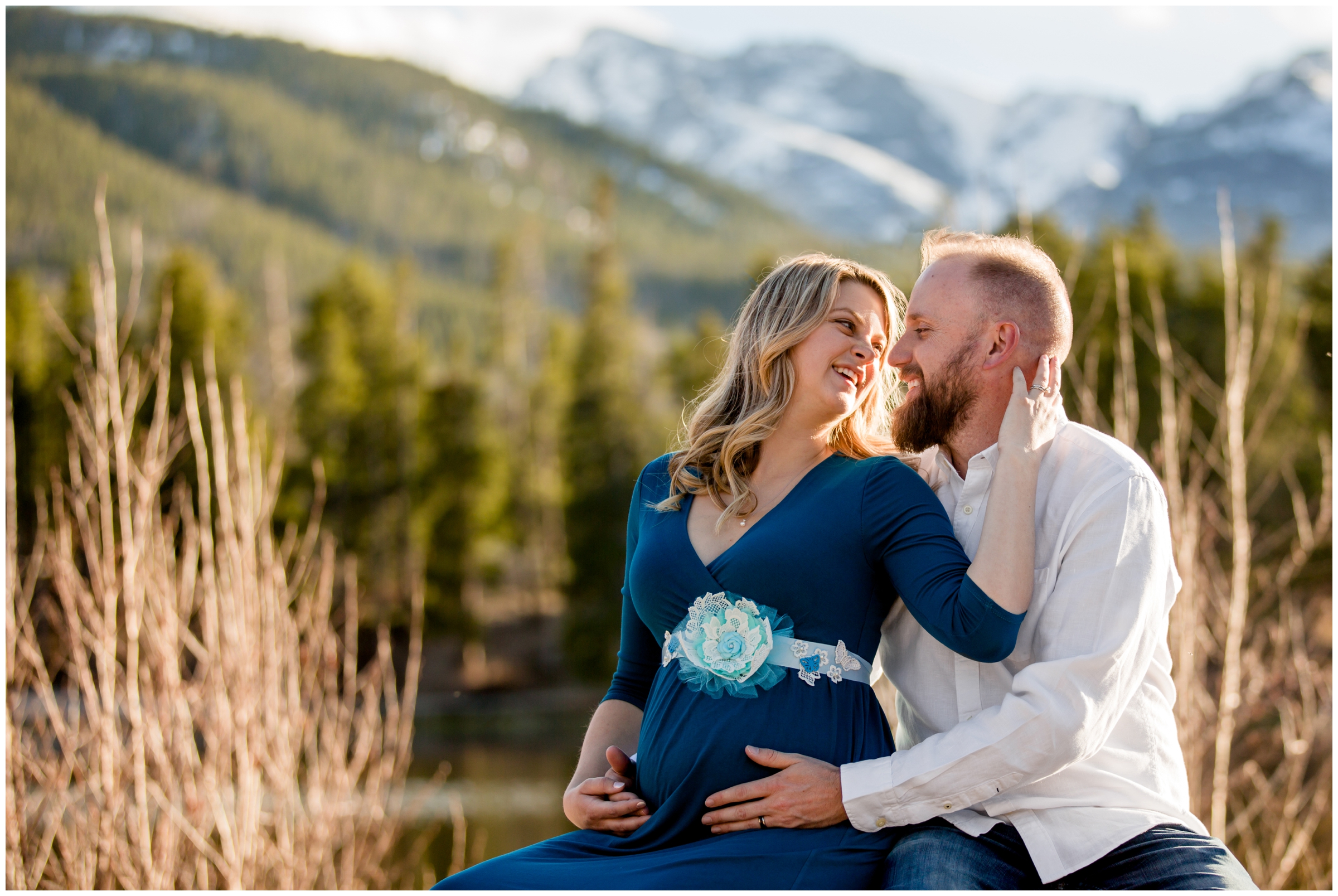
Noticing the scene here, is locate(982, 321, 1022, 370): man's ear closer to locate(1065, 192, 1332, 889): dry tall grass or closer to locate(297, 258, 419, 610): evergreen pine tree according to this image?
locate(1065, 192, 1332, 889): dry tall grass

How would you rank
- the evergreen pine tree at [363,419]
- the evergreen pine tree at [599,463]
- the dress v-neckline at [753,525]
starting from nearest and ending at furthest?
the dress v-neckline at [753,525] → the evergreen pine tree at [599,463] → the evergreen pine tree at [363,419]

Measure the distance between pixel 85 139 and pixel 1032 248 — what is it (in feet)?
319

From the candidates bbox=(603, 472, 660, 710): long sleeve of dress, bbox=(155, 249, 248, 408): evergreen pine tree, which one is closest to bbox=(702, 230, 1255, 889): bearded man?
bbox=(603, 472, 660, 710): long sleeve of dress

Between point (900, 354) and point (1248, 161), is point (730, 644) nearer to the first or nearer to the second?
point (900, 354)

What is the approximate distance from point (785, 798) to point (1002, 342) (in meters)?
1.02

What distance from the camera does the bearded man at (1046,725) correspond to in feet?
6.59

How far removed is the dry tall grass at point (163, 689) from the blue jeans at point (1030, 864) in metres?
1.82

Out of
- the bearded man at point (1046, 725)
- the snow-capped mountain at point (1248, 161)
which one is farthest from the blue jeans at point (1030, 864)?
the snow-capped mountain at point (1248, 161)

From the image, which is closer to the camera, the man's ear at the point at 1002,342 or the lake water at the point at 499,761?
the man's ear at the point at 1002,342

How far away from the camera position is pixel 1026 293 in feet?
7.62

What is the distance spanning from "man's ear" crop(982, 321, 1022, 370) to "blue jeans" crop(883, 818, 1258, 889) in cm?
92

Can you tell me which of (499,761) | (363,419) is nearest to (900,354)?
(499,761)

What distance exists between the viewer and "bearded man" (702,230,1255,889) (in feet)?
6.59

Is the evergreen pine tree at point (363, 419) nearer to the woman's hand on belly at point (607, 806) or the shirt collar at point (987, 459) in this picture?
the woman's hand on belly at point (607, 806)
